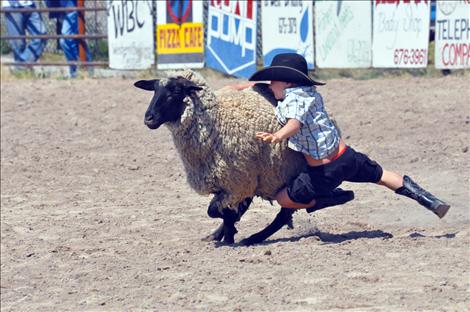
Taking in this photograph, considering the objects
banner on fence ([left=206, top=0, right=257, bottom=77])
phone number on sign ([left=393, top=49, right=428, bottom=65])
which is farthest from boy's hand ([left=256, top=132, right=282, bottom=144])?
banner on fence ([left=206, top=0, right=257, bottom=77])

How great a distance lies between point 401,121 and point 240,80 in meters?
3.50

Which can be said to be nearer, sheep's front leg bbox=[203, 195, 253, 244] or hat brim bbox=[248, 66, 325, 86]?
hat brim bbox=[248, 66, 325, 86]

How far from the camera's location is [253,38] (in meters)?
15.7

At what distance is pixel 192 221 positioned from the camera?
30.6 ft

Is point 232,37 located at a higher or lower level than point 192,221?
higher

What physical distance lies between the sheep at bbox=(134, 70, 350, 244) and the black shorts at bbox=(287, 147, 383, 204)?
0.16 m

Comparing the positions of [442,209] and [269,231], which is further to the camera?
[269,231]

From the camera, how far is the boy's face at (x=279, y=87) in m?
7.71

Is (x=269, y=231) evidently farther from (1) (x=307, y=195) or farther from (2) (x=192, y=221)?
Result: (2) (x=192, y=221)

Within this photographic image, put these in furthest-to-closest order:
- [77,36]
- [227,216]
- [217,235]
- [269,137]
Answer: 1. [77,36]
2. [217,235]
3. [227,216]
4. [269,137]

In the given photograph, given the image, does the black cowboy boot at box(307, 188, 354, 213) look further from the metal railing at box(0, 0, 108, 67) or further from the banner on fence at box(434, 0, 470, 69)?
Result: the metal railing at box(0, 0, 108, 67)

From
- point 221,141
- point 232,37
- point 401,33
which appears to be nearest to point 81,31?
point 232,37

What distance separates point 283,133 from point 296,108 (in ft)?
0.80

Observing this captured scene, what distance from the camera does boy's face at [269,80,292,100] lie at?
25.3ft
